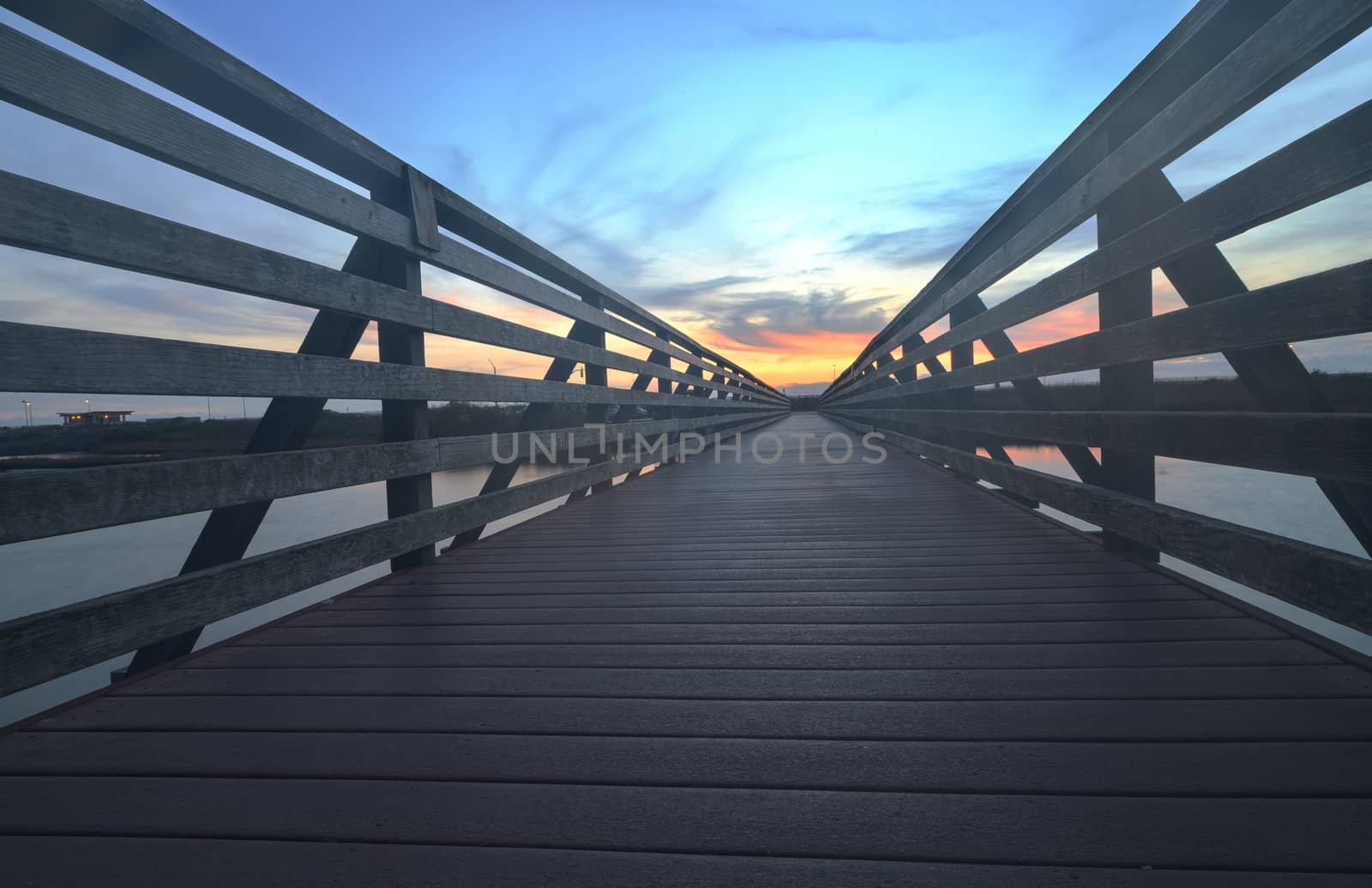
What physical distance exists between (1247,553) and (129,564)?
8.05 meters

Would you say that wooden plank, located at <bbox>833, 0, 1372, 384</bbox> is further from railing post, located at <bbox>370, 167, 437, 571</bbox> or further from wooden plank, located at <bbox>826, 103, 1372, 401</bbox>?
railing post, located at <bbox>370, 167, 437, 571</bbox>

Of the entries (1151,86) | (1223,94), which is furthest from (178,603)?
(1151,86)

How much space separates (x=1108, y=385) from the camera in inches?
96.2

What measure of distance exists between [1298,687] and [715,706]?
113 cm

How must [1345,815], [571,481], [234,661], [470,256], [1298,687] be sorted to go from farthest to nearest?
[571,481]
[470,256]
[234,661]
[1298,687]
[1345,815]

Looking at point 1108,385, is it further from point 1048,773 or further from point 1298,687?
point 1048,773

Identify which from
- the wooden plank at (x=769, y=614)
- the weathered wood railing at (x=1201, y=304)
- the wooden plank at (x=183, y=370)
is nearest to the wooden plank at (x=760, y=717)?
the weathered wood railing at (x=1201, y=304)

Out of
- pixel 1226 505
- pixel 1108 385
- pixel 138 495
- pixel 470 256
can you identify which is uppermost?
pixel 470 256

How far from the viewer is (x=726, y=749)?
1.25 meters

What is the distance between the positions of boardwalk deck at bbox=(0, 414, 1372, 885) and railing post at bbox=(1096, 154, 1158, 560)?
349 millimetres

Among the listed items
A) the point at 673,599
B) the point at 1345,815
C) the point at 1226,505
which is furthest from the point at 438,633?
the point at 1226,505

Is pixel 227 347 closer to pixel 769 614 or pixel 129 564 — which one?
pixel 769 614

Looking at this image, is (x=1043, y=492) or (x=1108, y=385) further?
(x=1043, y=492)

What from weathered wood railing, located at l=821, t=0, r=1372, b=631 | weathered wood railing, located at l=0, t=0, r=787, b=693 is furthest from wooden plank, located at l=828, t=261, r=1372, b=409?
weathered wood railing, located at l=0, t=0, r=787, b=693
